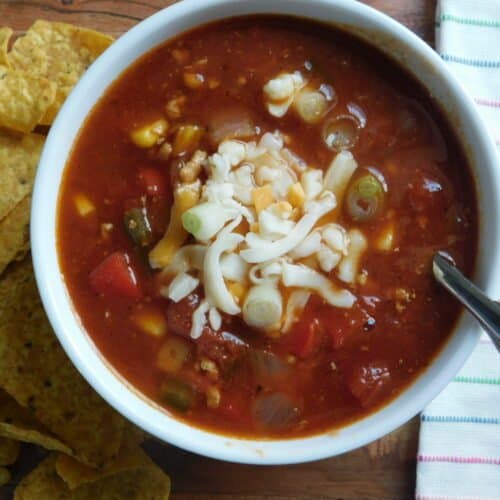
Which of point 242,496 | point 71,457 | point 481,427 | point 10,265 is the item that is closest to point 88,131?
point 10,265

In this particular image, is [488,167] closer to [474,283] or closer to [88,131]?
[474,283]

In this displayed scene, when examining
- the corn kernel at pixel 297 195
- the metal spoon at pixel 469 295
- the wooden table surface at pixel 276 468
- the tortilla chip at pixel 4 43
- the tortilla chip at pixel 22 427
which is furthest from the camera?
the wooden table surface at pixel 276 468

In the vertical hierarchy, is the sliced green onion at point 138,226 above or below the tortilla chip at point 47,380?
above

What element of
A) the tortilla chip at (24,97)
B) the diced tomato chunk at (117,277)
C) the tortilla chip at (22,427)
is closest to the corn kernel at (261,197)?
the diced tomato chunk at (117,277)

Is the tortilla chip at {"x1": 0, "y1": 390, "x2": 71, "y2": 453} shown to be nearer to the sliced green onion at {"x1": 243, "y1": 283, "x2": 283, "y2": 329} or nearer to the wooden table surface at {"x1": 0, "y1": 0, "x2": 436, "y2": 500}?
the wooden table surface at {"x1": 0, "y1": 0, "x2": 436, "y2": 500}

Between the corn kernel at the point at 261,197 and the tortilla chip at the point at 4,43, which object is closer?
the corn kernel at the point at 261,197

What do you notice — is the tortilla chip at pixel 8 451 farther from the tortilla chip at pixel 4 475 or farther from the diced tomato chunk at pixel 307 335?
the diced tomato chunk at pixel 307 335

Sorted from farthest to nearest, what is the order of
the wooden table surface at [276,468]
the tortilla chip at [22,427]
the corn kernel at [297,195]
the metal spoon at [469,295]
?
1. the wooden table surface at [276,468]
2. the tortilla chip at [22,427]
3. the corn kernel at [297,195]
4. the metal spoon at [469,295]
